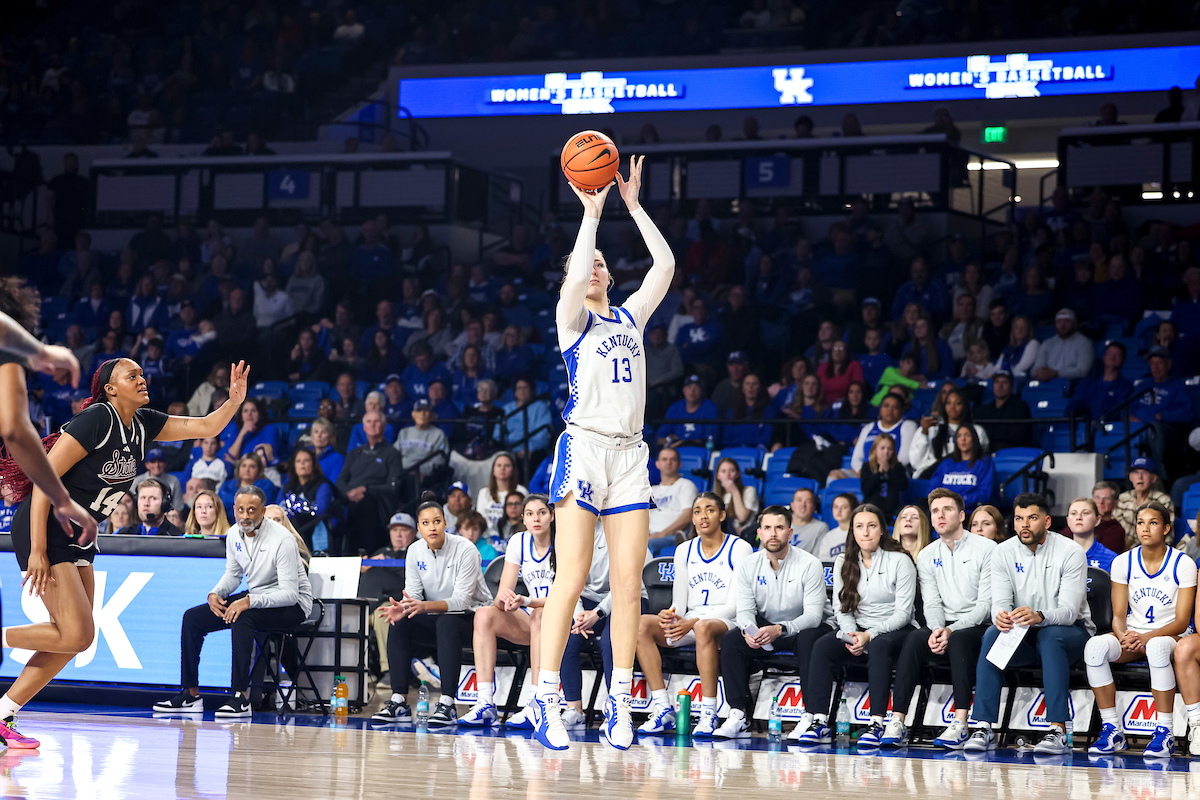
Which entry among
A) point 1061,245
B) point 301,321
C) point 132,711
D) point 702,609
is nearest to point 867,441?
point 702,609

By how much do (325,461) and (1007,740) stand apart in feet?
24.9

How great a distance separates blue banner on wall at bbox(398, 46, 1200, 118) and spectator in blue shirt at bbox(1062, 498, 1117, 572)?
1118cm

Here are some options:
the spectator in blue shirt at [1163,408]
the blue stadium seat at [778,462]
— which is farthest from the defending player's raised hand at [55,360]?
the spectator in blue shirt at [1163,408]

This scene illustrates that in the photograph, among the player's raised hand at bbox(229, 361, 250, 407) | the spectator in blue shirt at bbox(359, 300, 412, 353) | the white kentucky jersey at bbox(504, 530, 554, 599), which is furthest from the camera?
the spectator in blue shirt at bbox(359, 300, 412, 353)

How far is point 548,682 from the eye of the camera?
18.6ft

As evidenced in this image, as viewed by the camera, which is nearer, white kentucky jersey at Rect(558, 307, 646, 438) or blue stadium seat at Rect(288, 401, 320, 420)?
white kentucky jersey at Rect(558, 307, 646, 438)

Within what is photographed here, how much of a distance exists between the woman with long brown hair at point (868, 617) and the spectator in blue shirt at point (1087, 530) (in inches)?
49.3

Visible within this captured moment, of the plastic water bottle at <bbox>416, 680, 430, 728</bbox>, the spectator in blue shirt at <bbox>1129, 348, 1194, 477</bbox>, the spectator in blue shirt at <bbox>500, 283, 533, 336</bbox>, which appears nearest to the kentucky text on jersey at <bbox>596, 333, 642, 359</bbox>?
the plastic water bottle at <bbox>416, 680, 430, 728</bbox>

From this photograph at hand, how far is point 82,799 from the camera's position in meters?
4.72

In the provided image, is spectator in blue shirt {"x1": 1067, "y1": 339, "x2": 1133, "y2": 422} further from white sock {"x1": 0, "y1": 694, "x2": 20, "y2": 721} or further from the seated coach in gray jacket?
white sock {"x1": 0, "y1": 694, "x2": 20, "y2": 721}

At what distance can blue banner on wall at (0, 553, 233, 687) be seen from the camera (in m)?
9.52

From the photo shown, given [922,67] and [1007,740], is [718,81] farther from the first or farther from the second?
[1007,740]

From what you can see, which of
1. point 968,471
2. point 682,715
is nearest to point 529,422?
point 968,471

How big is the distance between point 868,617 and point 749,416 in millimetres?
5085
